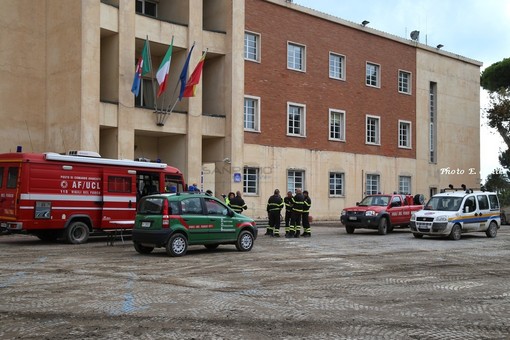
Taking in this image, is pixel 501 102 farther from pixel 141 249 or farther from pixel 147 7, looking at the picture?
pixel 141 249

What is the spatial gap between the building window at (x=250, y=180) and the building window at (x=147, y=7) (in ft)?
29.6

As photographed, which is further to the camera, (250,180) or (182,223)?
(250,180)

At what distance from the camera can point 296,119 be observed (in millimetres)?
33750

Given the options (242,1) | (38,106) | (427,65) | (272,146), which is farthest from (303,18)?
(38,106)

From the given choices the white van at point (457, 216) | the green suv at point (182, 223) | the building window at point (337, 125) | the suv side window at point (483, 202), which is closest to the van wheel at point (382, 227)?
the white van at point (457, 216)

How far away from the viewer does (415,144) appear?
4100 centimetres

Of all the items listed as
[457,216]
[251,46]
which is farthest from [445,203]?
[251,46]

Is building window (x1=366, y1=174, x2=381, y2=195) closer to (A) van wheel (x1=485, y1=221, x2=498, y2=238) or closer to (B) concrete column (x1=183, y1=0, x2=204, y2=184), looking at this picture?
A: (B) concrete column (x1=183, y1=0, x2=204, y2=184)

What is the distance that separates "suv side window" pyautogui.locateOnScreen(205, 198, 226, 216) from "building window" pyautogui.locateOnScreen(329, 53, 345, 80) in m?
20.8

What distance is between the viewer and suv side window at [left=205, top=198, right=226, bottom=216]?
627 inches

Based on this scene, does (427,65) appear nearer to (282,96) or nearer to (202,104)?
(282,96)

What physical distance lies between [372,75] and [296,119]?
24.6ft

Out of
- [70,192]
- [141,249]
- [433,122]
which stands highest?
[433,122]

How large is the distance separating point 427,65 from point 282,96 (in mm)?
14299
